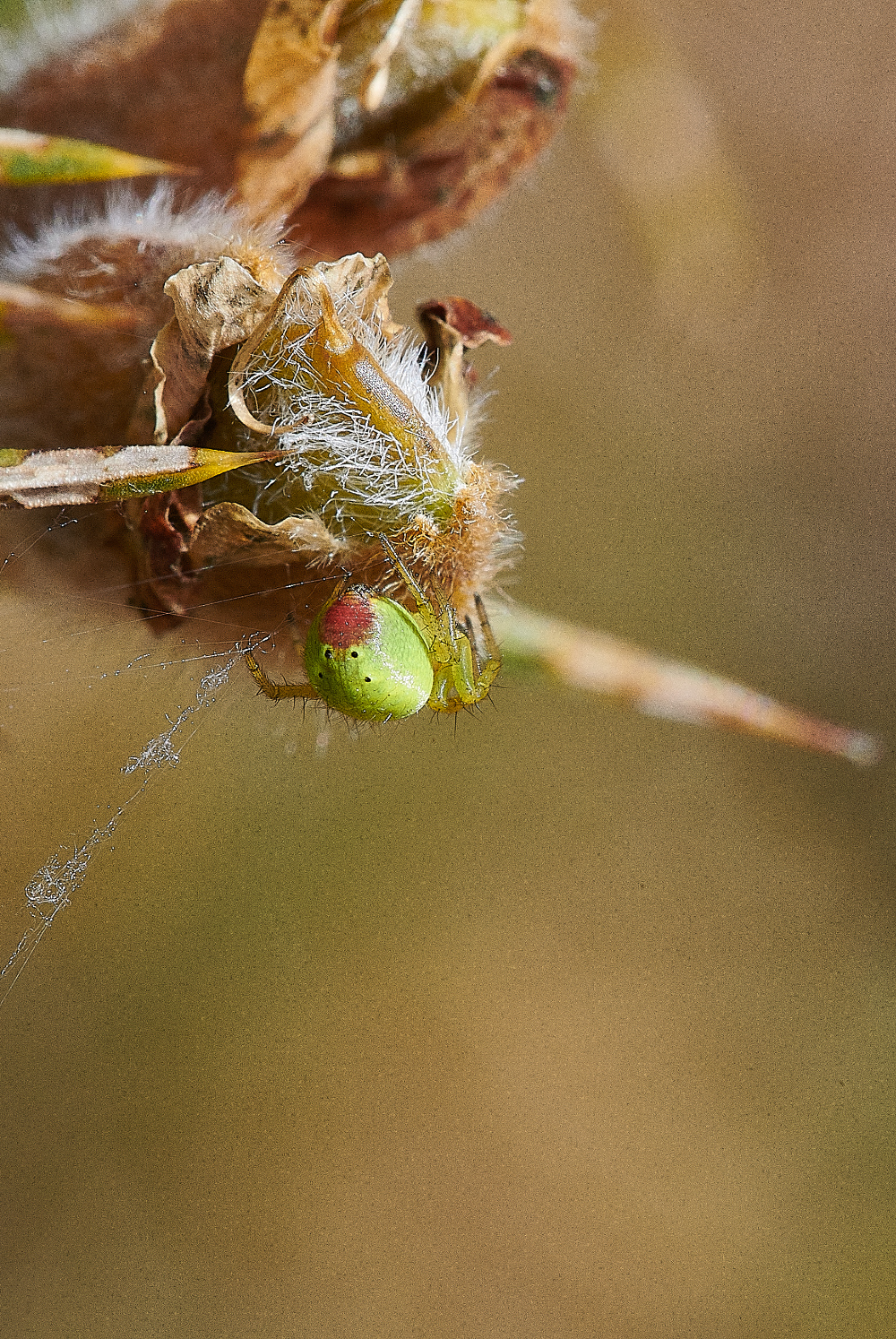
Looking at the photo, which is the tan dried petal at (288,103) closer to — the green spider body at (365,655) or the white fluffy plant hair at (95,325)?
the white fluffy plant hair at (95,325)

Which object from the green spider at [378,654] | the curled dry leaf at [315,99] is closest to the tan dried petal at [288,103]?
the curled dry leaf at [315,99]

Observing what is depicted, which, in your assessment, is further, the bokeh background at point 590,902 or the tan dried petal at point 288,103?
the bokeh background at point 590,902

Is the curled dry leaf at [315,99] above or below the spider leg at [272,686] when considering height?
above

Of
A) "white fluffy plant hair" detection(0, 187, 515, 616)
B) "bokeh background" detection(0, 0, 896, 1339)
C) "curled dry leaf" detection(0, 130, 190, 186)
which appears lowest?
"bokeh background" detection(0, 0, 896, 1339)

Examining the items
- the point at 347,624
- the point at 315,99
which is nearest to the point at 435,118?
the point at 315,99

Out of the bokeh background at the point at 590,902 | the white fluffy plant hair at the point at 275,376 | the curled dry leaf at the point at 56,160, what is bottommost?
the bokeh background at the point at 590,902

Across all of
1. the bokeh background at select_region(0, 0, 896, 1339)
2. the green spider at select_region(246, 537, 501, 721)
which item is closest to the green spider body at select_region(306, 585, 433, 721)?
the green spider at select_region(246, 537, 501, 721)

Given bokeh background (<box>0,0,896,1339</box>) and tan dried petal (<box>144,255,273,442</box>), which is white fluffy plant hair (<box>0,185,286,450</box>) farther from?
bokeh background (<box>0,0,896,1339</box>)
